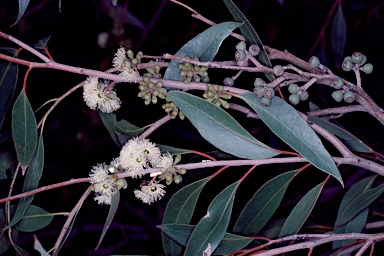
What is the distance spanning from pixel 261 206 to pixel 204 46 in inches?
15.1

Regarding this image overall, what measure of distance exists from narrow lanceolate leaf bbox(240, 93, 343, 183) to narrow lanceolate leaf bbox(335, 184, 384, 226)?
0.34 meters

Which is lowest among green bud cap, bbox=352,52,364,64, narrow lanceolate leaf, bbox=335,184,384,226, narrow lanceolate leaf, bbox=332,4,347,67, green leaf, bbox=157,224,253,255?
green leaf, bbox=157,224,253,255

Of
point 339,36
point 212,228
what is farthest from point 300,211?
point 339,36

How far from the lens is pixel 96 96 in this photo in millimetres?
875

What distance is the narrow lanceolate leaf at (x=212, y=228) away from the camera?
0.88m

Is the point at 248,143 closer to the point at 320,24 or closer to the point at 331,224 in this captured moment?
the point at 331,224

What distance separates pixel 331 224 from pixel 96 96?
895 millimetres

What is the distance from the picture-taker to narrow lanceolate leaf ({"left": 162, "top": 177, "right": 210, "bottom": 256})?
1.01 metres

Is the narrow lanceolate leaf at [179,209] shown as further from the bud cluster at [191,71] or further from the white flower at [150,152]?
the bud cluster at [191,71]

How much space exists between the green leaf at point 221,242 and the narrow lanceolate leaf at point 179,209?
0.28 ft

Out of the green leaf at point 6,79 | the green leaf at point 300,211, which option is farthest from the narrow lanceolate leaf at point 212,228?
the green leaf at point 6,79

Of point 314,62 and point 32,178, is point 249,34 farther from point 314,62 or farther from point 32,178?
point 32,178

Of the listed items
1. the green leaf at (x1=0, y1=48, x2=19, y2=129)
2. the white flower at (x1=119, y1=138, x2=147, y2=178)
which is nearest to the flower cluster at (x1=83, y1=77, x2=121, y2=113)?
the white flower at (x1=119, y1=138, x2=147, y2=178)

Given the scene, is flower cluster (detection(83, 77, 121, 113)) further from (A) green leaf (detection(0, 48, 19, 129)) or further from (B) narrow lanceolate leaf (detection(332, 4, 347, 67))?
(B) narrow lanceolate leaf (detection(332, 4, 347, 67))
